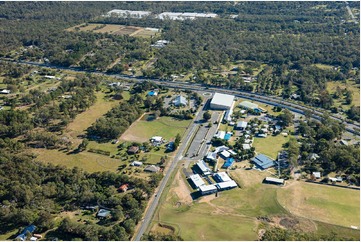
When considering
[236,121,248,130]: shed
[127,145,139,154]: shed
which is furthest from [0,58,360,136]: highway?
[127,145,139,154]: shed

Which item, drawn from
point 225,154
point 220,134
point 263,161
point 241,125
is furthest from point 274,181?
point 241,125

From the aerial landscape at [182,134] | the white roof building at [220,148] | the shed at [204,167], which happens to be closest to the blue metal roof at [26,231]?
the aerial landscape at [182,134]

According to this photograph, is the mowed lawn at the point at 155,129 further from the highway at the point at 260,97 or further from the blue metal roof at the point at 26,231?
the blue metal roof at the point at 26,231

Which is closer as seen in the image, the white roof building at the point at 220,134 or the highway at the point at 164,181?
the highway at the point at 164,181

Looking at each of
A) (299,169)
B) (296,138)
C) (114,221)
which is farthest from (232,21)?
(114,221)

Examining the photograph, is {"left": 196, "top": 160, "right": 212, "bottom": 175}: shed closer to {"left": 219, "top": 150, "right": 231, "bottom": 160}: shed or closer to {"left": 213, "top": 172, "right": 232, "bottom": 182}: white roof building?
{"left": 213, "top": 172, "right": 232, "bottom": 182}: white roof building

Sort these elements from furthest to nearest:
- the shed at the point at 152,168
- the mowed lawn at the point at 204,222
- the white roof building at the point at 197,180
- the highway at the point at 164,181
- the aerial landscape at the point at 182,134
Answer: the shed at the point at 152,168
the white roof building at the point at 197,180
the aerial landscape at the point at 182,134
the highway at the point at 164,181
the mowed lawn at the point at 204,222
